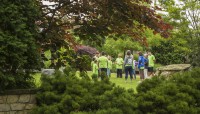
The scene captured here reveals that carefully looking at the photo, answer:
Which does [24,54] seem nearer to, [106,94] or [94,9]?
[106,94]

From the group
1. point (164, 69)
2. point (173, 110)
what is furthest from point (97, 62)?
point (173, 110)

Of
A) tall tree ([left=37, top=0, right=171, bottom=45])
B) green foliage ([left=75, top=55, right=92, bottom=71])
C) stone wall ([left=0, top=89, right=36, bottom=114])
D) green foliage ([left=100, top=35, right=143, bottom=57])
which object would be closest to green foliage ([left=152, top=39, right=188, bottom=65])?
green foliage ([left=100, top=35, right=143, bottom=57])

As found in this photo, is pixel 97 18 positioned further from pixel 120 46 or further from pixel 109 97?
pixel 120 46

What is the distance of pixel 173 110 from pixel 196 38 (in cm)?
1371

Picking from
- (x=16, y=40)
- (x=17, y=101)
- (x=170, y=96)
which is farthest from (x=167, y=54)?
(x=16, y=40)

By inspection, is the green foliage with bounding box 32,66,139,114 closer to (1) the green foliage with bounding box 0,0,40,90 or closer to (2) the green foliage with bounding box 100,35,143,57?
(1) the green foliage with bounding box 0,0,40,90

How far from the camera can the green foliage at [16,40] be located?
4.65m

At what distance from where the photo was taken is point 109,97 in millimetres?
4914

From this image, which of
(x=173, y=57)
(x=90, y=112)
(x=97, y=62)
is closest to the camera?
(x=90, y=112)

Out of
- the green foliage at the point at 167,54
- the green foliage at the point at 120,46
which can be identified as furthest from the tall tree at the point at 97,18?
the green foliage at the point at 120,46

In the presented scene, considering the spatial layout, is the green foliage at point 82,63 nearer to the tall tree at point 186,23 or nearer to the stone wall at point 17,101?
the stone wall at point 17,101

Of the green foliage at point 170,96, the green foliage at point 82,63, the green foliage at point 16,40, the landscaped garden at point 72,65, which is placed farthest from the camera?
the green foliage at point 82,63

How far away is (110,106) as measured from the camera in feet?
15.9

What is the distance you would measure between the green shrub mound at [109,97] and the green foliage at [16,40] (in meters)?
0.46
